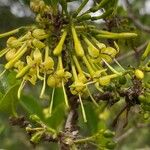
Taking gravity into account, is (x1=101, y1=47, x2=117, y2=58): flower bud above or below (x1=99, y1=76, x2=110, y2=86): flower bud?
above

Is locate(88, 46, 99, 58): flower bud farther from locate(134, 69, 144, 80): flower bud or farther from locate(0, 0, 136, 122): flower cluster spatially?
locate(134, 69, 144, 80): flower bud

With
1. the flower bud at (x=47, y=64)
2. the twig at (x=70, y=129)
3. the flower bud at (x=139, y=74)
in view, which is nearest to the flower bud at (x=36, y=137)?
the twig at (x=70, y=129)

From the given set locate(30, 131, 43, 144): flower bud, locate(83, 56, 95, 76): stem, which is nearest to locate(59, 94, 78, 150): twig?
locate(30, 131, 43, 144): flower bud

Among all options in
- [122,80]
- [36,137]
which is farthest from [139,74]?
[36,137]

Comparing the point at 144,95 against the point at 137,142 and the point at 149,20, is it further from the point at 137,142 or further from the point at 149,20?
the point at 137,142

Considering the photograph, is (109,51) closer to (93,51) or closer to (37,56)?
(93,51)

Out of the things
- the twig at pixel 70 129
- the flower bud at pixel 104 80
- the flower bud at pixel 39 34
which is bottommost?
the twig at pixel 70 129

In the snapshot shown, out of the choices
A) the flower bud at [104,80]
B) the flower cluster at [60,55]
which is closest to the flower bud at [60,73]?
the flower cluster at [60,55]

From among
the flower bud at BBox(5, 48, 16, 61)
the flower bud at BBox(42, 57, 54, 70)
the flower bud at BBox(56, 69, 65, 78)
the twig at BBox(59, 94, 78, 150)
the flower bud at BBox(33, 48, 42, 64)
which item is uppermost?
the flower bud at BBox(5, 48, 16, 61)

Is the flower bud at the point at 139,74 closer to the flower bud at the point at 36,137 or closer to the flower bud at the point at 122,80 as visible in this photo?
the flower bud at the point at 122,80

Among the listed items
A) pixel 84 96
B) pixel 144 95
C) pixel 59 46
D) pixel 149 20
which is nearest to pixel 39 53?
pixel 59 46

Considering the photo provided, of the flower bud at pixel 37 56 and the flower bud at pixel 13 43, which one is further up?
the flower bud at pixel 13 43
